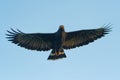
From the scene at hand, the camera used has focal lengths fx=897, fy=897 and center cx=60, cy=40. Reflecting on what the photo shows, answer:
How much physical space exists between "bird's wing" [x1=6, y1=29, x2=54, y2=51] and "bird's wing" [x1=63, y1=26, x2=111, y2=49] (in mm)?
965

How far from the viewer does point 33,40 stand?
47.4 metres

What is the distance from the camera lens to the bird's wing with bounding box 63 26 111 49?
156ft

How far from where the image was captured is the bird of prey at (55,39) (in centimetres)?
4675

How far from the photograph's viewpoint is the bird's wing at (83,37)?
156ft

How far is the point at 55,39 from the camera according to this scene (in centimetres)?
4659

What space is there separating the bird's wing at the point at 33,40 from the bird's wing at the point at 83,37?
3.17ft

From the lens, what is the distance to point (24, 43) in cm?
4722

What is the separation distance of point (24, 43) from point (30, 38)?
44cm

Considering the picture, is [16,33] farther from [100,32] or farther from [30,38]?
[100,32]

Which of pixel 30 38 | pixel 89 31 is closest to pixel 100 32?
pixel 89 31

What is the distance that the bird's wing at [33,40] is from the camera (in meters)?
47.0

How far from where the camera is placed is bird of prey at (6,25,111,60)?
4675cm

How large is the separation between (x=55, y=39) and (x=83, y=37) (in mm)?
1925

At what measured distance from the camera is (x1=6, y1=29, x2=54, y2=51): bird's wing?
46969 mm
